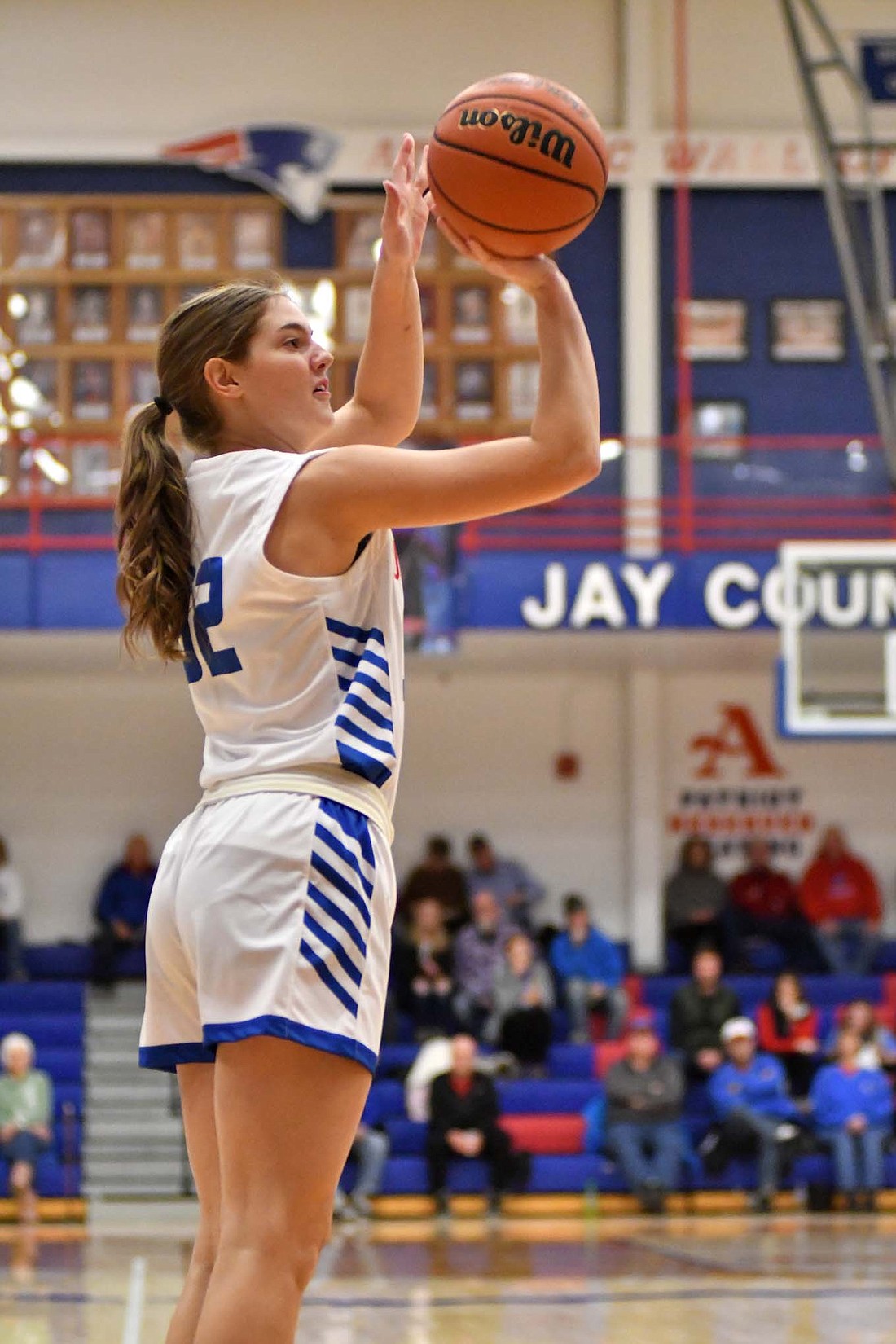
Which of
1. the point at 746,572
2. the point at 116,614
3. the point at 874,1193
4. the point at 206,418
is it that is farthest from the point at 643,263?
the point at 206,418

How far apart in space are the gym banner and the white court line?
635 cm

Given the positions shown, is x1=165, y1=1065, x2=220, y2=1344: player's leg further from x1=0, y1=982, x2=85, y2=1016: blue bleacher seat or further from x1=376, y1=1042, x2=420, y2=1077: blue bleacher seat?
x1=0, y1=982, x2=85, y2=1016: blue bleacher seat

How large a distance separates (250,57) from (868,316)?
7.12 meters

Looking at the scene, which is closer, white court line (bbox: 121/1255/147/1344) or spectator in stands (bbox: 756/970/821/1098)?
white court line (bbox: 121/1255/147/1344)

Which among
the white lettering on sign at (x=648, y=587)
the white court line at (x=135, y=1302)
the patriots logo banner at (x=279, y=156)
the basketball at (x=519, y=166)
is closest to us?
the basketball at (x=519, y=166)

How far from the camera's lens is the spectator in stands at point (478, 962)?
14.6 metres

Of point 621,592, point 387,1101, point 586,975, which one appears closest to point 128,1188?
point 387,1101

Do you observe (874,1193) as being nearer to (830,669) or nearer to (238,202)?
(830,669)

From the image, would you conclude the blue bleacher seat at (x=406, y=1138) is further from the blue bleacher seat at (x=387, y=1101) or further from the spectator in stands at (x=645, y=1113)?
the spectator in stands at (x=645, y=1113)

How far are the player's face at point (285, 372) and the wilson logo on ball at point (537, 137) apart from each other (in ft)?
1.37

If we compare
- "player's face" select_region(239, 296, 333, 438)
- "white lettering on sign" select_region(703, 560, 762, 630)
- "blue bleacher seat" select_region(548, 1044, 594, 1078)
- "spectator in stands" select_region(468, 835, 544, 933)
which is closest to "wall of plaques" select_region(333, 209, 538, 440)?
"white lettering on sign" select_region(703, 560, 762, 630)

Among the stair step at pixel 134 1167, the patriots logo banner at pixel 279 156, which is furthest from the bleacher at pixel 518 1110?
the patriots logo banner at pixel 279 156

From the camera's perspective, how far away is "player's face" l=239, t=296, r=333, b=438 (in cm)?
286

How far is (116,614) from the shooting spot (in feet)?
49.0
